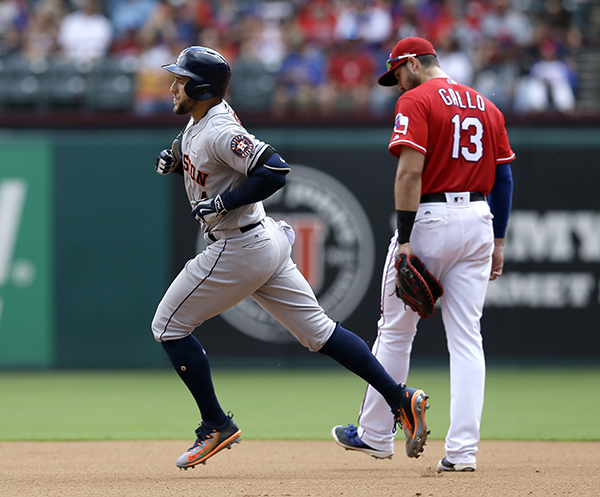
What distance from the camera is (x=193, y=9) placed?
11664 mm

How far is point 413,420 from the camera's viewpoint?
3.91 metres

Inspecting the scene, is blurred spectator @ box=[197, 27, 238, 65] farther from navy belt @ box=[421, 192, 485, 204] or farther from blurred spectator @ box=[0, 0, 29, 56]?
navy belt @ box=[421, 192, 485, 204]

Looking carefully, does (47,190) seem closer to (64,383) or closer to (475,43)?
(64,383)

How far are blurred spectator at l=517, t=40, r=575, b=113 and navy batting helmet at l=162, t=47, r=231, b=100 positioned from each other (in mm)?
5836

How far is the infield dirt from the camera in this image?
3551mm

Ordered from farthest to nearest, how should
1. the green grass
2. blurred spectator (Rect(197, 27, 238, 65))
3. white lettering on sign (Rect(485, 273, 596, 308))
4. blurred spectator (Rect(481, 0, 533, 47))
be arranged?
blurred spectator (Rect(481, 0, 533, 47))
blurred spectator (Rect(197, 27, 238, 65))
white lettering on sign (Rect(485, 273, 596, 308))
the green grass

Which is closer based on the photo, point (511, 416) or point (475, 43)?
point (511, 416)

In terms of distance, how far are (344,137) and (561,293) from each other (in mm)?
2628

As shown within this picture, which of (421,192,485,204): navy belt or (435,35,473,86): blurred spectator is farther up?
(435,35,473,86): blurred spectator

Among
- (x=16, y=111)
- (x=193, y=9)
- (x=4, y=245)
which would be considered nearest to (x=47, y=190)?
(x=4, y=245)

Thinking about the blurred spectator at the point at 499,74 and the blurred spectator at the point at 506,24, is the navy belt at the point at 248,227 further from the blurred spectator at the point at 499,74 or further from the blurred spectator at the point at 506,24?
the blurred spectator at the point at 506,24

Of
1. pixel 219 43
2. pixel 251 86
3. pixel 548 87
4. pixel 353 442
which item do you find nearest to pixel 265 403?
pixel 353 442

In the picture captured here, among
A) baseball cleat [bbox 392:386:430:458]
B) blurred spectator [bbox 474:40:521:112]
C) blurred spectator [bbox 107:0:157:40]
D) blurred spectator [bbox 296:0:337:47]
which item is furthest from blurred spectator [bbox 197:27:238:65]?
baseball cleat [bbox 392:386:430:458]

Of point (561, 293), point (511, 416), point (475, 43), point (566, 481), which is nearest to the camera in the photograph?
point (566, 481)
